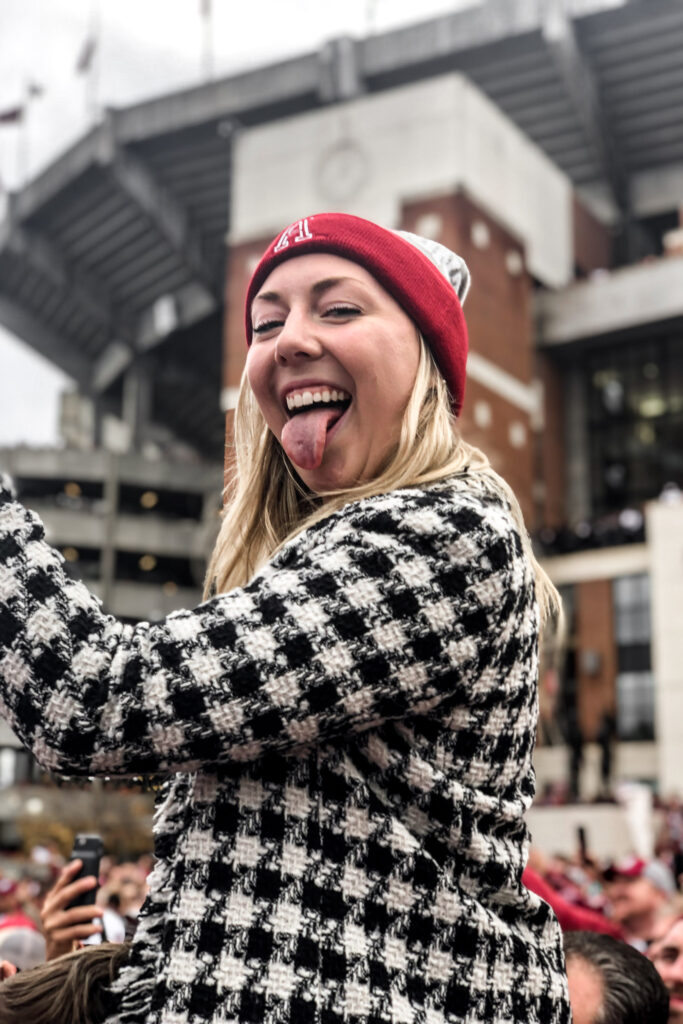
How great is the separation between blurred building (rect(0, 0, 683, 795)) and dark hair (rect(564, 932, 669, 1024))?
1052 inches

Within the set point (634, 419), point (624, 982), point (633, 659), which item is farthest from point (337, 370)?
point (634, 419)

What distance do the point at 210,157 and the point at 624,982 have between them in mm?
48652

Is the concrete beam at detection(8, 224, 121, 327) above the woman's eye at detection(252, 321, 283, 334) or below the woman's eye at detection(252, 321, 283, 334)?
above

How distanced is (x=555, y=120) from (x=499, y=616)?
47508 mm

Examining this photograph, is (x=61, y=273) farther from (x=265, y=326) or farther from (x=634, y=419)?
(x=265, y=326)

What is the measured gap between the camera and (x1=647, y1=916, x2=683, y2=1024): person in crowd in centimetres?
425

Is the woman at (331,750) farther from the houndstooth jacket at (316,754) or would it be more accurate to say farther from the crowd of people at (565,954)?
the crowd of people at (565,954)

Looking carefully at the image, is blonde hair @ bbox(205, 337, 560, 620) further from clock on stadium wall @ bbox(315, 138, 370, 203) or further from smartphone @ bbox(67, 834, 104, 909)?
clock on stadium wall @ bbox(315, 138, 370, 203)

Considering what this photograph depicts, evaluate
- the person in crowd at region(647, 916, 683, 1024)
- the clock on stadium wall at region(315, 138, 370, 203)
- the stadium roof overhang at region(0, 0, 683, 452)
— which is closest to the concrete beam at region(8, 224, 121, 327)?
the stadium roof overhang at region(0, 0, 683, 452)

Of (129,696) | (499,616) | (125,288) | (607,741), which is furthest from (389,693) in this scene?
(125,288)

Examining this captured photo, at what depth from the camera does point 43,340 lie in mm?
61781

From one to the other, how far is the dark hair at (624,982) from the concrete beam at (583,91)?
42.2m

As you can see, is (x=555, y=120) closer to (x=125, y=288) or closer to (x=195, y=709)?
(x=125, y=288)

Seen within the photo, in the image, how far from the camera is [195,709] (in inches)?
58.1
